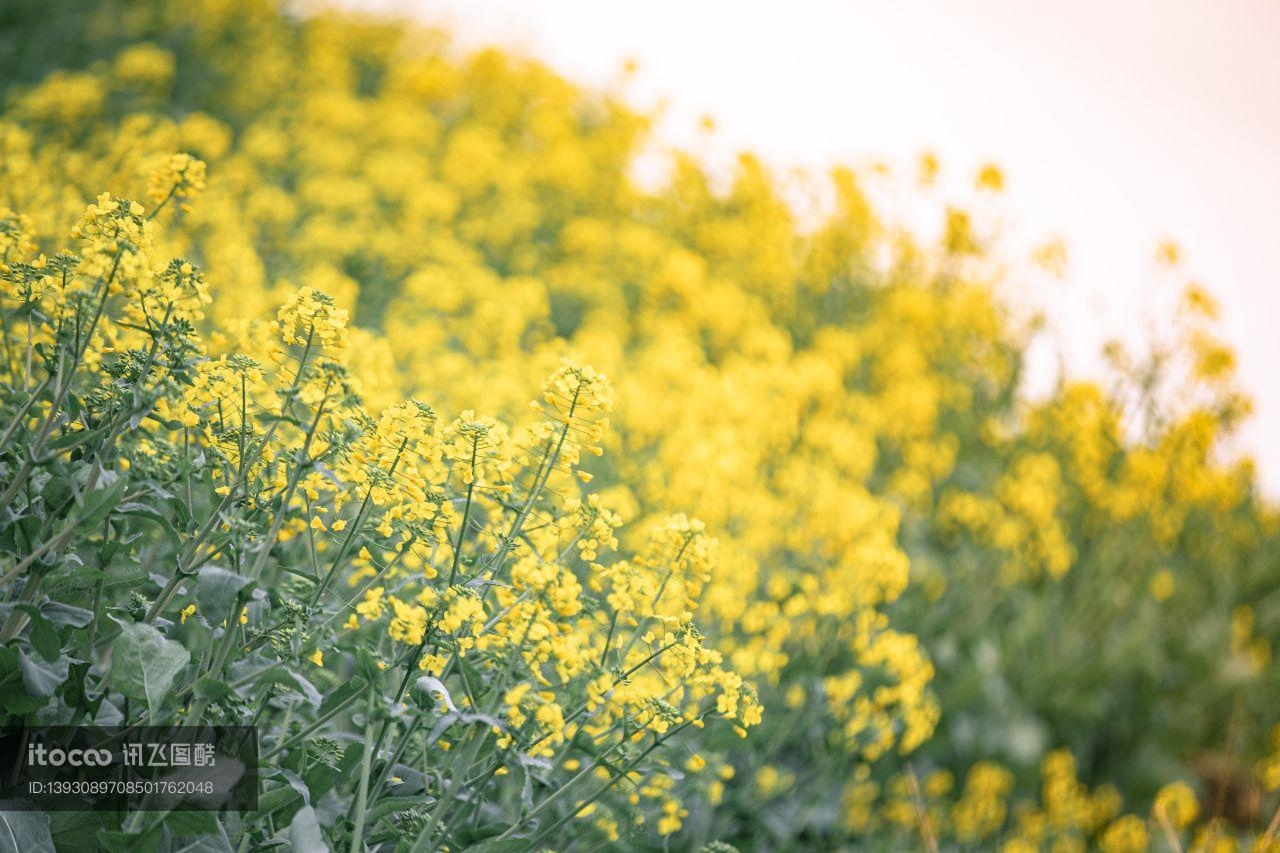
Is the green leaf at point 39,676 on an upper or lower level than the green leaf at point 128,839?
upper

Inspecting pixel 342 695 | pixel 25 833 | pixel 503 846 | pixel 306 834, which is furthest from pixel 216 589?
pixel 503 846


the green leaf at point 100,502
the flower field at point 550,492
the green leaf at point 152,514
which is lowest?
the flower field at point 550,492

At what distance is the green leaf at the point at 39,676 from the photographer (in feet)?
5.41

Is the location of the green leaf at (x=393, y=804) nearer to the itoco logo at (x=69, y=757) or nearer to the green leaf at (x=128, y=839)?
the green leaf at (x=128, y=839)

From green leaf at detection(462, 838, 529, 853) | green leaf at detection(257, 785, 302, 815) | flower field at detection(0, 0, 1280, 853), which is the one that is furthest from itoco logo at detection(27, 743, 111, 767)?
green leaf at detection(462, 838, 529, 853)

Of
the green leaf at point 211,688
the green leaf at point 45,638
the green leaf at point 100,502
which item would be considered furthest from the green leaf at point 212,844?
the green leaf at point 100,502

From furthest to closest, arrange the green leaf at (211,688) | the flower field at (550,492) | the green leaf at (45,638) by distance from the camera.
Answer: the flower field at (550,492) < the green leaf at (45,638) < the green leaf at (211,688)

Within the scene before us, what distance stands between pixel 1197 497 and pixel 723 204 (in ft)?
11.2

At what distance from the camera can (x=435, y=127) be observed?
6984 millimetres

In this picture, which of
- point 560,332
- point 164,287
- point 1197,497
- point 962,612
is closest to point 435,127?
point 560,332

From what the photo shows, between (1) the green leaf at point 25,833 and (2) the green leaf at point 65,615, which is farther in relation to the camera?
(2) the green leaf at point 65,615

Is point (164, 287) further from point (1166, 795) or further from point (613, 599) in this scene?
point (1166, 795)

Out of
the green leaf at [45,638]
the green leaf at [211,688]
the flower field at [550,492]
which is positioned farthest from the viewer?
the flower field at [550,492]

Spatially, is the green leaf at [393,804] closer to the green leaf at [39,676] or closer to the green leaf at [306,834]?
the green leaf at [306,834]
